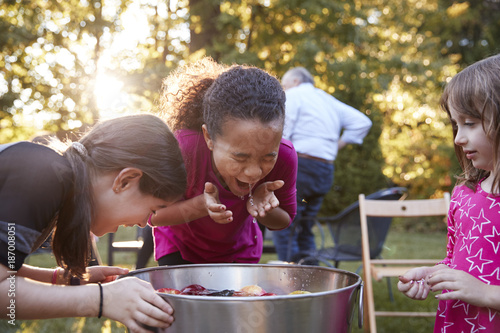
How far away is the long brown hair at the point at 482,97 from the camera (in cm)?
124

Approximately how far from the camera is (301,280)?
1.26 meters

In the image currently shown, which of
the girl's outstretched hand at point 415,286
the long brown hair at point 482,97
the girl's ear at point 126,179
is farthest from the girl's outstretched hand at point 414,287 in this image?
the girl's ear at point 126,179

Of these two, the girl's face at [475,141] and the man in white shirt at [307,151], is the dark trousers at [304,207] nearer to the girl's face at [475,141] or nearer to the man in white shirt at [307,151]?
the man in white shirt at [307,151]

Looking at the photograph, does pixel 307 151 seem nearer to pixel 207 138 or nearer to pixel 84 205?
pixel 207 138

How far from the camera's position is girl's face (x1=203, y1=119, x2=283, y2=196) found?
4.14ft

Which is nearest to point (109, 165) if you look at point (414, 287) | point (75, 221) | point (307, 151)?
point (75, 221)

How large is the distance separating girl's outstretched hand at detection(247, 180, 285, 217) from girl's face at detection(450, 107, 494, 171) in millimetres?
517

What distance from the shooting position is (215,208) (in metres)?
1.30

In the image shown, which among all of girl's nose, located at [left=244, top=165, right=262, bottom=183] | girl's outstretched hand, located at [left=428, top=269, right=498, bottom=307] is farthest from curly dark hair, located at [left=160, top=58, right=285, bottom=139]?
girl's outstretched hand, located at [left=428, top=269, right=498, bottom=307]

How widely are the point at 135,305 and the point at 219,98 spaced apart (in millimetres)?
637

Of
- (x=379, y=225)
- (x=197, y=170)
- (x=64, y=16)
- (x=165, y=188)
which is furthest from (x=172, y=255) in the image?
(x=64, y=16)

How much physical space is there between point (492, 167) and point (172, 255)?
1088 mm

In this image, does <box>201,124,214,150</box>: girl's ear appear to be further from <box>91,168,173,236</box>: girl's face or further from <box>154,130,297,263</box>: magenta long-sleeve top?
<box>91,168,173,236</box>: girl's face

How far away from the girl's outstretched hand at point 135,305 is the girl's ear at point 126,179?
0.30 meters
